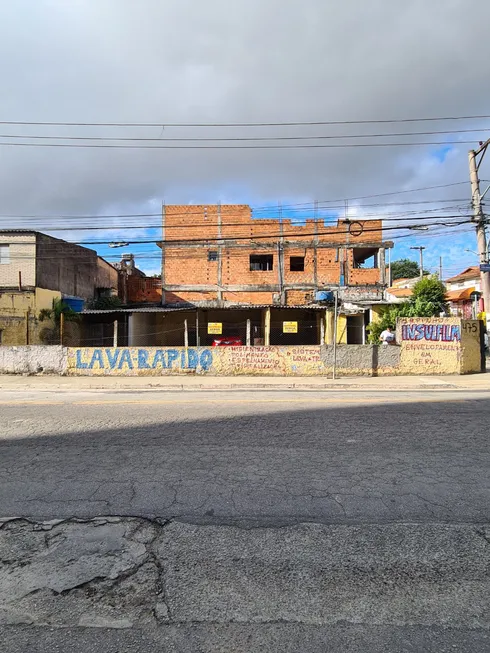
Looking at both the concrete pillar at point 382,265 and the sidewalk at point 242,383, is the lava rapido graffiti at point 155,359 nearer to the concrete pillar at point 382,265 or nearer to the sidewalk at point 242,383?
the sidewalk at point 242,383

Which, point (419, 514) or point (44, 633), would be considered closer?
point (44, 633)

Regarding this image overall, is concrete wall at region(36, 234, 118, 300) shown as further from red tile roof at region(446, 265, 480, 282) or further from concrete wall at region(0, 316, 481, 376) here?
red tile roof at region(446, 265, 480, 282)

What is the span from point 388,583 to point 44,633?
2.07 m

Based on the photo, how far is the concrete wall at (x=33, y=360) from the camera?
56.4ft

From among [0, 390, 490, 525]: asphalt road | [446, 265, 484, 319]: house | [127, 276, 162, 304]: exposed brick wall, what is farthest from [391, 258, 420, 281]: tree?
[0, 390, 490, 525]: asphalt road

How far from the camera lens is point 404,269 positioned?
2896 inches

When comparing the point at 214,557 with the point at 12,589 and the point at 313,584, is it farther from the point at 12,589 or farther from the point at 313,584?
the point at 12,589

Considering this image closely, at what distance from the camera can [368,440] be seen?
6.36 m

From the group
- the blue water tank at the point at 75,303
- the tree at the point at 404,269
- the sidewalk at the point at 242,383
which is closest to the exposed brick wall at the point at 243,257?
the blue water tank at the point at 75,303

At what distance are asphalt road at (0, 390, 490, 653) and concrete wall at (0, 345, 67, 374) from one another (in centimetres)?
1111

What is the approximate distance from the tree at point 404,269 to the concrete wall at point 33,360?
63243 mm

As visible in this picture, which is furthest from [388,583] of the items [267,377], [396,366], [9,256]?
[9,256]

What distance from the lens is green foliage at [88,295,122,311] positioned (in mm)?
31552

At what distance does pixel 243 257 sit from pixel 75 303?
12293 mm
